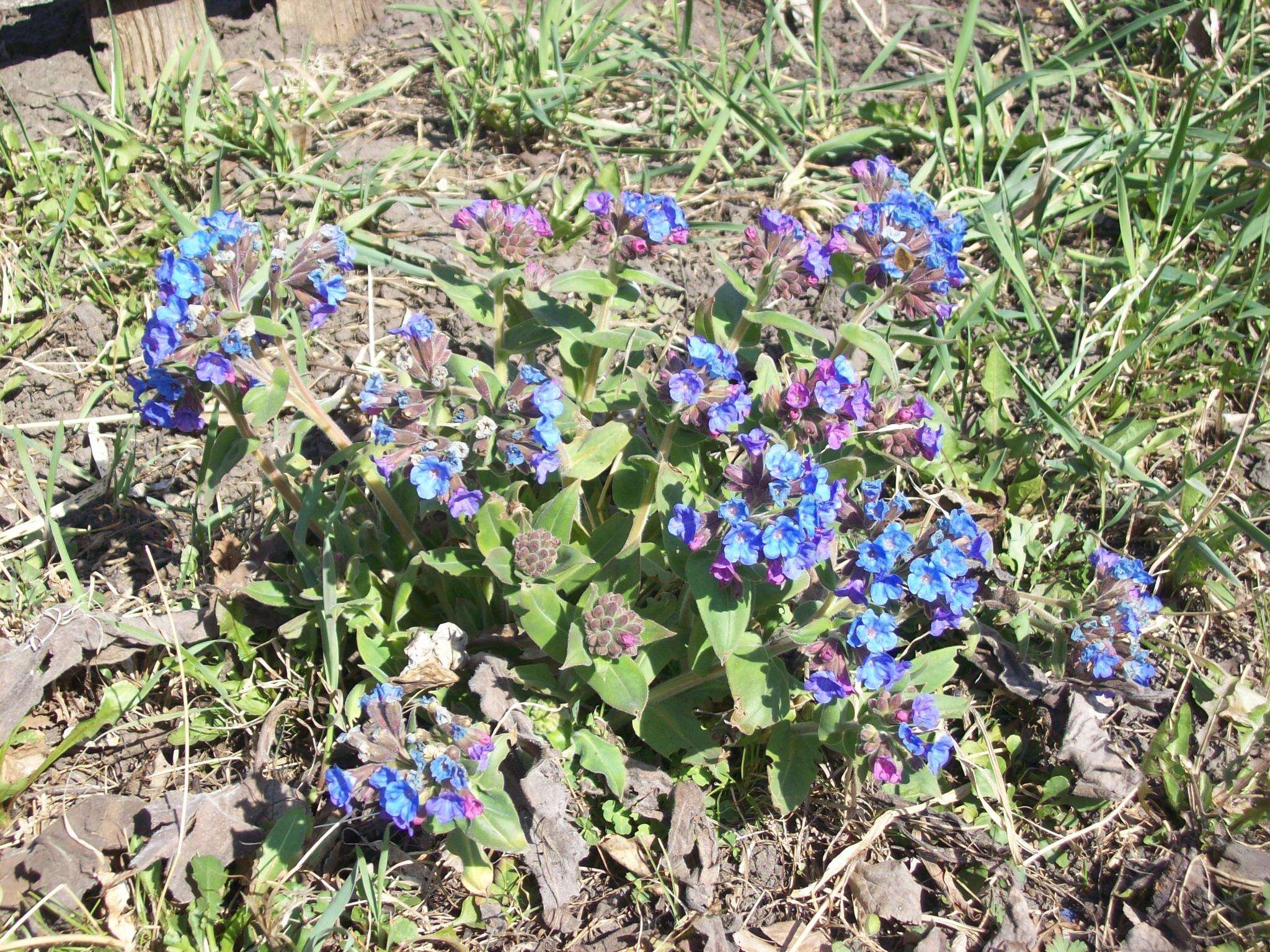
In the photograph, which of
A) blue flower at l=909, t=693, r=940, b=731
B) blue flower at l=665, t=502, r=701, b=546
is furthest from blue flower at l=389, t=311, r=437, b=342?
blue flower at l=909, t=693, r=940, b=731

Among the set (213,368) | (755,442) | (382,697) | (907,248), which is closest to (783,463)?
(755,442)

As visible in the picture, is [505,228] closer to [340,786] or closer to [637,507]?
[637,507]

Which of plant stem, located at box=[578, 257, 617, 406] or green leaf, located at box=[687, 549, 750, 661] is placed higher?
plant stem, located at box=[578, 257, 617, 406]

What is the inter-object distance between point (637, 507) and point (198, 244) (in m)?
1.64

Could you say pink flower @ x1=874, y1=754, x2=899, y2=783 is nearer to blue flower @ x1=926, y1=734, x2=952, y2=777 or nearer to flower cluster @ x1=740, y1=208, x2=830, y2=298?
blue flower @ x1=926, y1=734, x2=952, y2=777

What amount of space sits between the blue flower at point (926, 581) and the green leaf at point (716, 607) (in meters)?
0.50

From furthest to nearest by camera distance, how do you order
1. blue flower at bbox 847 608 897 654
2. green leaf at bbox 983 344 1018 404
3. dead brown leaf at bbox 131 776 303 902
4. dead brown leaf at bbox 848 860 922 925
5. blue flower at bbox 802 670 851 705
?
green leaf at bbox 983 344 1018 404, dead brown leaf at bbox 848 860 922 925, dead brown leaf at bbox 131 776 303 902, blue flower at bbox 802 670 851 705, blue flower at bbox 847 608 897 654

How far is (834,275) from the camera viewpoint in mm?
3807

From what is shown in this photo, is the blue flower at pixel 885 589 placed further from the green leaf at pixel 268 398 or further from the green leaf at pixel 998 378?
the green leaf at pixel 998 378

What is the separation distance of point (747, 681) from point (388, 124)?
4056mm

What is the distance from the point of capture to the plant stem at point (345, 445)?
3.16 m

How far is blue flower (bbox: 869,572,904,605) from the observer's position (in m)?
2.85

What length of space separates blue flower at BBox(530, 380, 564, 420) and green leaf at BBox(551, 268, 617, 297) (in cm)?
60

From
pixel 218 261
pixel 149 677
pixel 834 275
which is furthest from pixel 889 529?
pixel 149 677
